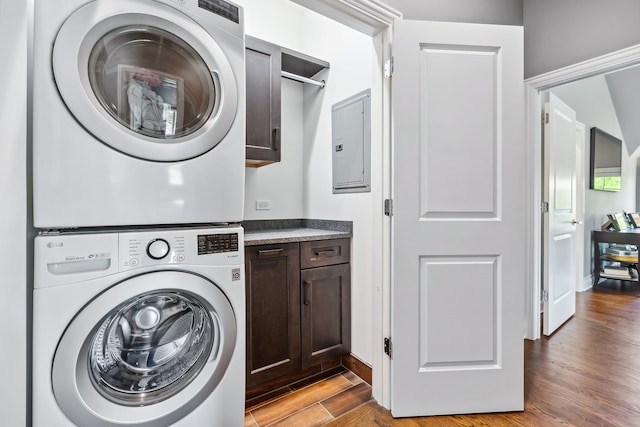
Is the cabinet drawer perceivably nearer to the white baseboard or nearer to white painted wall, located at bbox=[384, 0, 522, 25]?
white painted wall, located at bbox=[384, 0, 522, 25]

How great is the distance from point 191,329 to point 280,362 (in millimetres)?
752

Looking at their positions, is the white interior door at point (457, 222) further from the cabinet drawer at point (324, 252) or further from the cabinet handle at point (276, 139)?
the cabinet handle at point (276, 139)

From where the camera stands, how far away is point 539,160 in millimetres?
2424

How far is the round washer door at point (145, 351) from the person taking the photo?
0.89 m

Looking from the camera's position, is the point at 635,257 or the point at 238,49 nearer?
the point at 238,49

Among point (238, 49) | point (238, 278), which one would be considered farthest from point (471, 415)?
point (238, 49)

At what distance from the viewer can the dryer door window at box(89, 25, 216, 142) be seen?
3.14ft

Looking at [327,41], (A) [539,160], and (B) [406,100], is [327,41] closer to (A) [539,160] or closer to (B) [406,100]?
(B) [406,100]

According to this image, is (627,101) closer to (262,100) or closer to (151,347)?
(262,100)

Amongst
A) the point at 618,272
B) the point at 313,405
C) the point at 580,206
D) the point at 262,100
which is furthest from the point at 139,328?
the point at 618,272

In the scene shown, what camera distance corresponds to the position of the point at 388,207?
5.32 ft

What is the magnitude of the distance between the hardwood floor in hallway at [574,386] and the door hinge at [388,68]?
5.67ft

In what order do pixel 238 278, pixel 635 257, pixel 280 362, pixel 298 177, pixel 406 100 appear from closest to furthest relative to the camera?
pixel 238 278 < pixel 406 100 < pixel 280 362 < pixel 298 177 < pixel 635 257

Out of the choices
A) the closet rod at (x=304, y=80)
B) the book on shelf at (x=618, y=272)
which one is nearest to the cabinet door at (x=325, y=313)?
the closet rod at (x=304, y=80)
